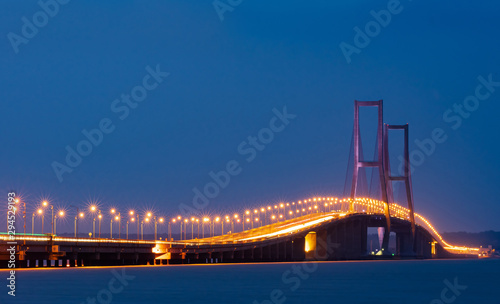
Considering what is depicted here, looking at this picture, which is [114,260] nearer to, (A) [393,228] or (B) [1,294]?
(B) [1,294]

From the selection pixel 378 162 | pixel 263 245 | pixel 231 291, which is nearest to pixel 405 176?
pixel 378 162

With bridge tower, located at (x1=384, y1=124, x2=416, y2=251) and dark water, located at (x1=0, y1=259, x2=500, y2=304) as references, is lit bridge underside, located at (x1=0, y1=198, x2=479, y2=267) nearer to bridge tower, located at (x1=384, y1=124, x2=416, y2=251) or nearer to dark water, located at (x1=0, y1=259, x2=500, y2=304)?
bridge tower, located at (x1=384, y1=124, x2=416, y2=251)

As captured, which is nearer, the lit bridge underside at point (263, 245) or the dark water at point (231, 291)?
the dark water at point (231, 291)

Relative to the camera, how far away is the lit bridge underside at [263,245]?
274ft

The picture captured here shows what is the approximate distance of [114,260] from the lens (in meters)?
95.6

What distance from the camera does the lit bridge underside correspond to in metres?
83.6

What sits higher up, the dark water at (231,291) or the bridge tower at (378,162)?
the bridge tower at (378,162)

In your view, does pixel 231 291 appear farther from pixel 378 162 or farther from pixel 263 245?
pixel 378 162

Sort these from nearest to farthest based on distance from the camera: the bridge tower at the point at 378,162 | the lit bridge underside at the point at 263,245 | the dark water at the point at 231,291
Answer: the dark water at the point at 231,291
the lit bridge underside at the point at 263,245
the bridge tower at the point at 378,162

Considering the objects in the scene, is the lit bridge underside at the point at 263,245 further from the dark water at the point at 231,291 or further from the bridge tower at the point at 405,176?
the dark water at the point at 231,291

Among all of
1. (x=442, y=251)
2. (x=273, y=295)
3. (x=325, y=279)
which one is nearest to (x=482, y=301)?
(x=273, y=295)

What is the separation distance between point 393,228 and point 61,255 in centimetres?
8969

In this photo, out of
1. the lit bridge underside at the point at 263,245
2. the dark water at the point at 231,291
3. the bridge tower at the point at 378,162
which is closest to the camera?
the dark water at the point at 231,291

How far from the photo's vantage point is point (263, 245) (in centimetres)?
12006
